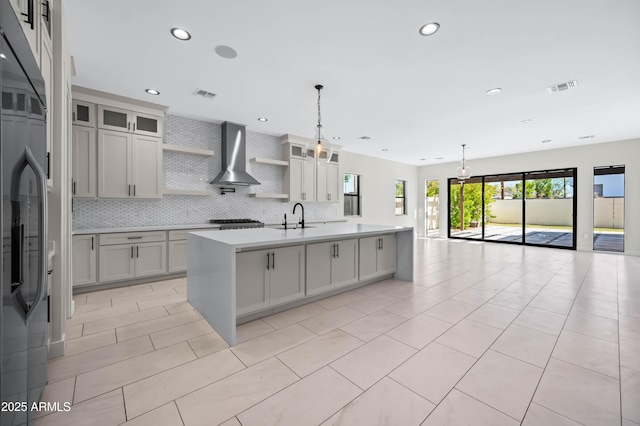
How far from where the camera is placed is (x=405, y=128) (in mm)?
5715

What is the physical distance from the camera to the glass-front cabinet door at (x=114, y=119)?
13.2 feet

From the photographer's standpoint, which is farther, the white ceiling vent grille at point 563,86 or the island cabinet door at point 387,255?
the island cabinet door at point 387,255

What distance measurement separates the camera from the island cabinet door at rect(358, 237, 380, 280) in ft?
12.5

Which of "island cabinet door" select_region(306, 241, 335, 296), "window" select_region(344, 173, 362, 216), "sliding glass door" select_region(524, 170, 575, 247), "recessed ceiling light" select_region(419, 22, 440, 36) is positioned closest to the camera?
"recessed ceiling light" select_region(419, 22, 440, 36)

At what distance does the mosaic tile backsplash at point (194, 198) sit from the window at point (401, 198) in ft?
16.1

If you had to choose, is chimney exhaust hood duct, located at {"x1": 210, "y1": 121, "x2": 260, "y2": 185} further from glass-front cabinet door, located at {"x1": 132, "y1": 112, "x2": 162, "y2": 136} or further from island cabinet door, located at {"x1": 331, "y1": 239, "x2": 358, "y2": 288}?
island cabinet door, located at {"x1": 331, "y1": 239, "x2": 358, "y2": 288}

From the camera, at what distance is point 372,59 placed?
122 inches

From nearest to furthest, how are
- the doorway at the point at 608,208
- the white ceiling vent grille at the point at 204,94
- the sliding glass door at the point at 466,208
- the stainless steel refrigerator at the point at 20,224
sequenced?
the stainless steel refrigerator at the point at 20,224
the white ceiling vent grille at the point at 204,94
the doorway at the point at 608,208
the sliding glass door at the point at 466,208

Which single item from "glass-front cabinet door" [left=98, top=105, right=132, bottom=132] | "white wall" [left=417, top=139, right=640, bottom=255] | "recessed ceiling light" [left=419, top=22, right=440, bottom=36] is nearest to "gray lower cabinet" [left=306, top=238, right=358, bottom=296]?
"recessed ceiling light" [left=419, top=22, right=440, bottom=36]

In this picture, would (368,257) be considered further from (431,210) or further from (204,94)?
(431,210)

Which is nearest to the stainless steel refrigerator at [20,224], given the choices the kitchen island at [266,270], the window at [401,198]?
the kitchen island at [266,270]

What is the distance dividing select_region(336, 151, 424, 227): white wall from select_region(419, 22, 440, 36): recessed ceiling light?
5.27 m

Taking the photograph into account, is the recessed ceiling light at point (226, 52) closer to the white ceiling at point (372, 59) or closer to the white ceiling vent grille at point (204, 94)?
the white ceiling at point (372, 59)

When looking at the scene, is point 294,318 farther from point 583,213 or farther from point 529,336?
point 583,213
